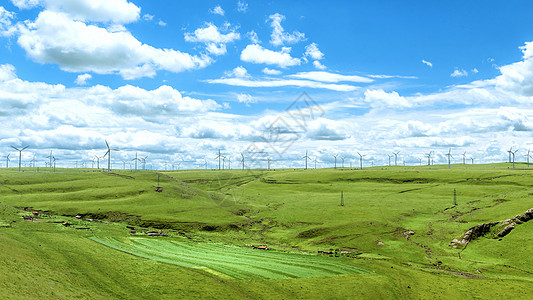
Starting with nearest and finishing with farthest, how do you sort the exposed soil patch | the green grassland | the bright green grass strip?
the green grassland < the bright green grass strip < the exposed soil patch

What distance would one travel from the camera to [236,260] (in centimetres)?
7100

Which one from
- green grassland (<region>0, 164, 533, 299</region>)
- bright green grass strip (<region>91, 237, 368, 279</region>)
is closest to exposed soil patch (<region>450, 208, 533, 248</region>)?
green grassland (<region>0, 164, 533, 299</region>)

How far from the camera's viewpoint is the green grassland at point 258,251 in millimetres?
51562

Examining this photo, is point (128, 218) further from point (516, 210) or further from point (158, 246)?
point (516, 210)

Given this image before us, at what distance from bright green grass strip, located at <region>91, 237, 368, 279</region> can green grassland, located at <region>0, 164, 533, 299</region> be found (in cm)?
25

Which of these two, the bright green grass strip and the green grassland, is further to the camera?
the bright green grass strip

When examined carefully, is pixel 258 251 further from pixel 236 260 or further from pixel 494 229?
pixel 494 229

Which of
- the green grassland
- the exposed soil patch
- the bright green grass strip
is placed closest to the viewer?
the green grassland

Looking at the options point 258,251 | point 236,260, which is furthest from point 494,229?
point 236,260

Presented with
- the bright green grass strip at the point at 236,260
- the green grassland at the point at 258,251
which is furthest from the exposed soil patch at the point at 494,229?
the bright green grass strip at the point at 236,260

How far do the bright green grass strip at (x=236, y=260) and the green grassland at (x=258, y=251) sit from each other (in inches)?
10.0

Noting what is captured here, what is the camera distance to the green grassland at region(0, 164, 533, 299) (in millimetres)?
51562

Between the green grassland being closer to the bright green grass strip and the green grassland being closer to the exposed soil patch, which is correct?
the bright green grass strip

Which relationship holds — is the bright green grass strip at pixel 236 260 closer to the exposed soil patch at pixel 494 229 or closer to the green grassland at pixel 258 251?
the green grassland at pixel 258 251
